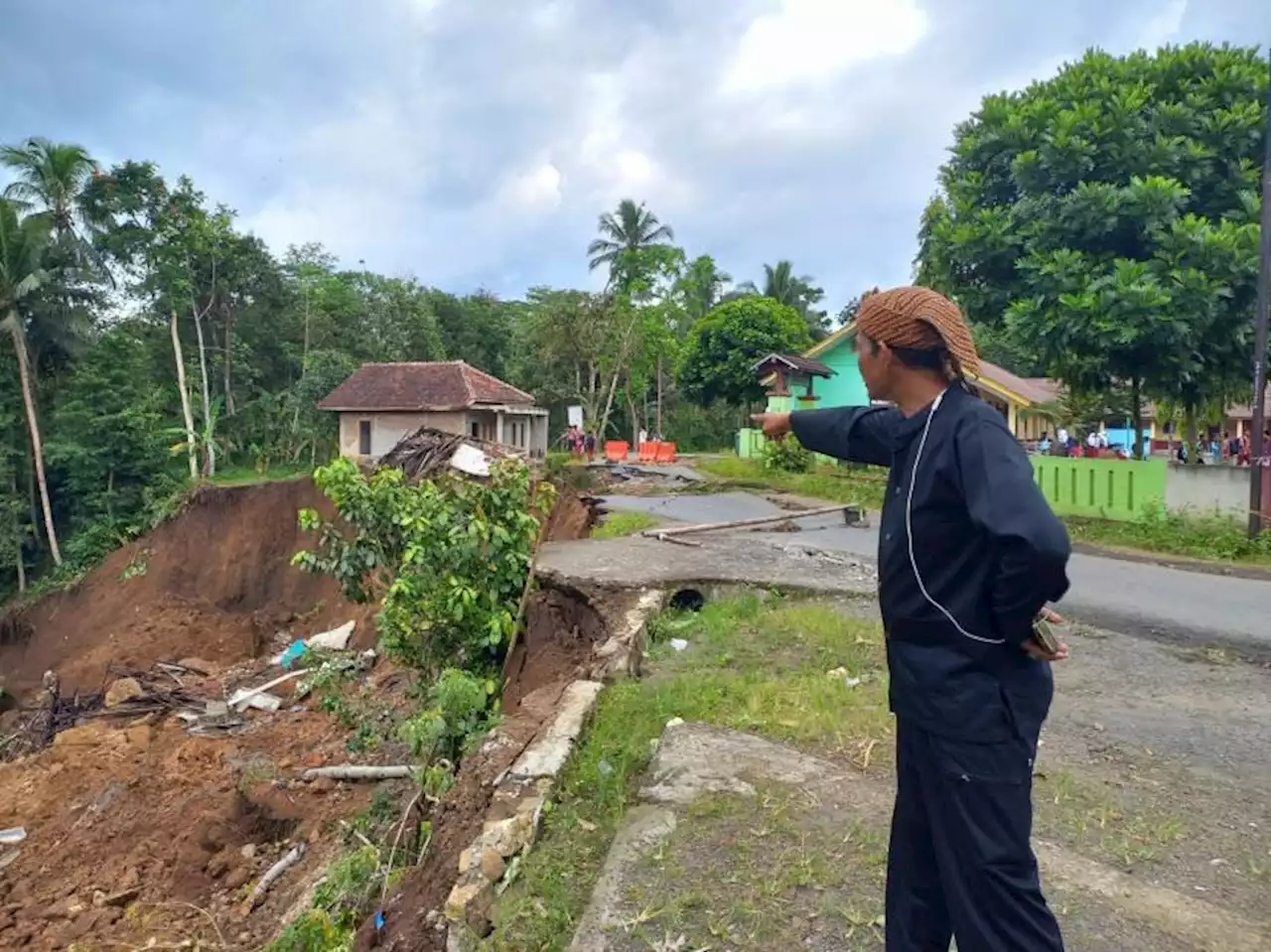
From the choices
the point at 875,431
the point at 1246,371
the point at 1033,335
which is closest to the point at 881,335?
the point at 875,431

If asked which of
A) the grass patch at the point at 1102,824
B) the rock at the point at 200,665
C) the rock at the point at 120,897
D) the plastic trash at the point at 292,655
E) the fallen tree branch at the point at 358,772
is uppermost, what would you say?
the grass patch at the point at 1102,824

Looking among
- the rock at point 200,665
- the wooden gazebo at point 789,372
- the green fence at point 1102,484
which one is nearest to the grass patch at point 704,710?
the green fence at point 1102,484

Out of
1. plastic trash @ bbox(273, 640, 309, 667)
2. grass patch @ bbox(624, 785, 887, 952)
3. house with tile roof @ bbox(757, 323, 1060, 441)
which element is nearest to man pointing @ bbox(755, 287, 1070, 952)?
grass patch @ bbox(624, 785, 887, 952)

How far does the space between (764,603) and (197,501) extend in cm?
1885

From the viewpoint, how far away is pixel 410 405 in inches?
1118

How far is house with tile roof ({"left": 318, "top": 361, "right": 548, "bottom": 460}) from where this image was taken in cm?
2856

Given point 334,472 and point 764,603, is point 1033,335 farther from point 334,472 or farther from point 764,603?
point 334,472

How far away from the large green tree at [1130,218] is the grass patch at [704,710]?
23.5ft

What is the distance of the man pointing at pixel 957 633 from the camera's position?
194 cm

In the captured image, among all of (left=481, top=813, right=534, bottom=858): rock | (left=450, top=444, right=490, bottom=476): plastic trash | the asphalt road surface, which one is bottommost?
(left=481, top=813, right=534, bottom=858): rock

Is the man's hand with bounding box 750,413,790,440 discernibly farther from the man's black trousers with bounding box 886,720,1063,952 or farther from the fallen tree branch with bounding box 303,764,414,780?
the fallen tree branch with bounding box 303,764,414,780

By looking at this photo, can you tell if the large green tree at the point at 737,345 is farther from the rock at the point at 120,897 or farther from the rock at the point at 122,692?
the rock at the point at 120,897

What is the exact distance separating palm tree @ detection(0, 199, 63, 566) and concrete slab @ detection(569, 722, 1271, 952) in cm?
2591

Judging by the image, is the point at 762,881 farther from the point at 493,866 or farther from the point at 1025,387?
the point at 1025,387
